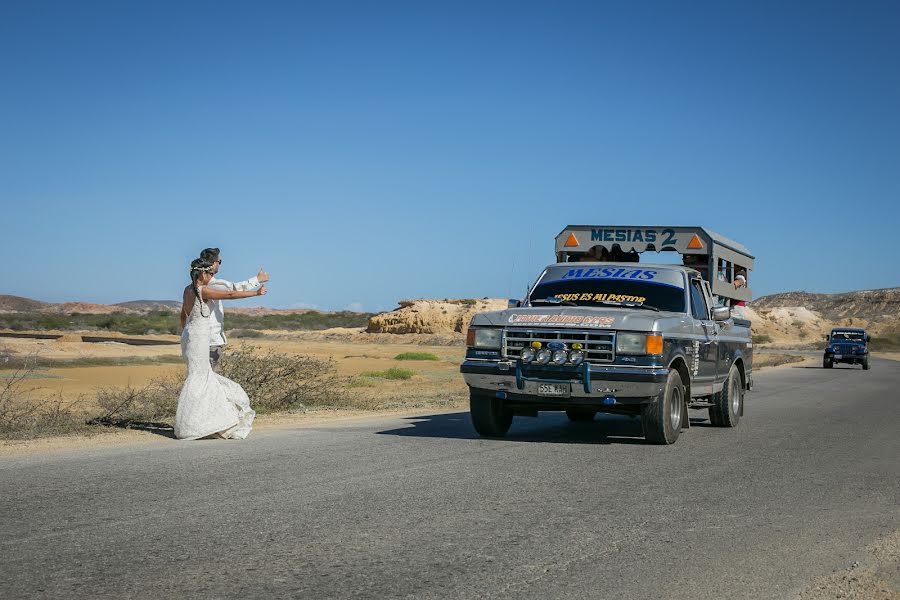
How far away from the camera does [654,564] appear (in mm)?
5711

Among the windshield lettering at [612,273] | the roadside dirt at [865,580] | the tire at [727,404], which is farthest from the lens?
the tire at [727,404]

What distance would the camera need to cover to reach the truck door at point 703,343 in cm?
1266

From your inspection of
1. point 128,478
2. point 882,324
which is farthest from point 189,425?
point 882,324

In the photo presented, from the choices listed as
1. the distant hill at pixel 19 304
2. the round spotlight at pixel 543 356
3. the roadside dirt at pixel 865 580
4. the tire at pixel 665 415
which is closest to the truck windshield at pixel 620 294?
the tire at pixel 665 415

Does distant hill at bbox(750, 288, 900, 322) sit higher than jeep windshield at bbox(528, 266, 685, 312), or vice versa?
distant hill at bbox(750, 288, 900, 322)

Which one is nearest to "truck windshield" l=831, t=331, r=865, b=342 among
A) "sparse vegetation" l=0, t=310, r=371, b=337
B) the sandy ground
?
the sandy ground

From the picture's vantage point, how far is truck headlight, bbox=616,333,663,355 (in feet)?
35.7

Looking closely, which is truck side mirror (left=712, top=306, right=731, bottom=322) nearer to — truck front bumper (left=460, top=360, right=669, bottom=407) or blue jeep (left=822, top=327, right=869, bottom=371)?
truck front bumper (left=460, top=360, right=669, bottom=407)

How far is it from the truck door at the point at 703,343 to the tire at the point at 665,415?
3.27ft

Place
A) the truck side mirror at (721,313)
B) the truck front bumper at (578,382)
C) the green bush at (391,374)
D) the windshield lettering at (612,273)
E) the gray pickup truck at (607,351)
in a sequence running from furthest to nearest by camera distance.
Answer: the green bush at (391,374) → the windshield lettering at (612,273) → the truck side mirror at (721,313) → the gray pickup truck at (607,351) → the truck front bumper at (578,382)

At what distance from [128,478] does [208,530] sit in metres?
2.34

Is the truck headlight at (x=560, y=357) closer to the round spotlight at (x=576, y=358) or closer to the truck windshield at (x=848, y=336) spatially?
the round spotlight at (x=576, y=358)

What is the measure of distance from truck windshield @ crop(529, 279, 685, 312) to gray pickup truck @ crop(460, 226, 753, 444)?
1cm

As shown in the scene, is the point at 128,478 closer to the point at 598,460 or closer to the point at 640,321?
the point at 598,460
